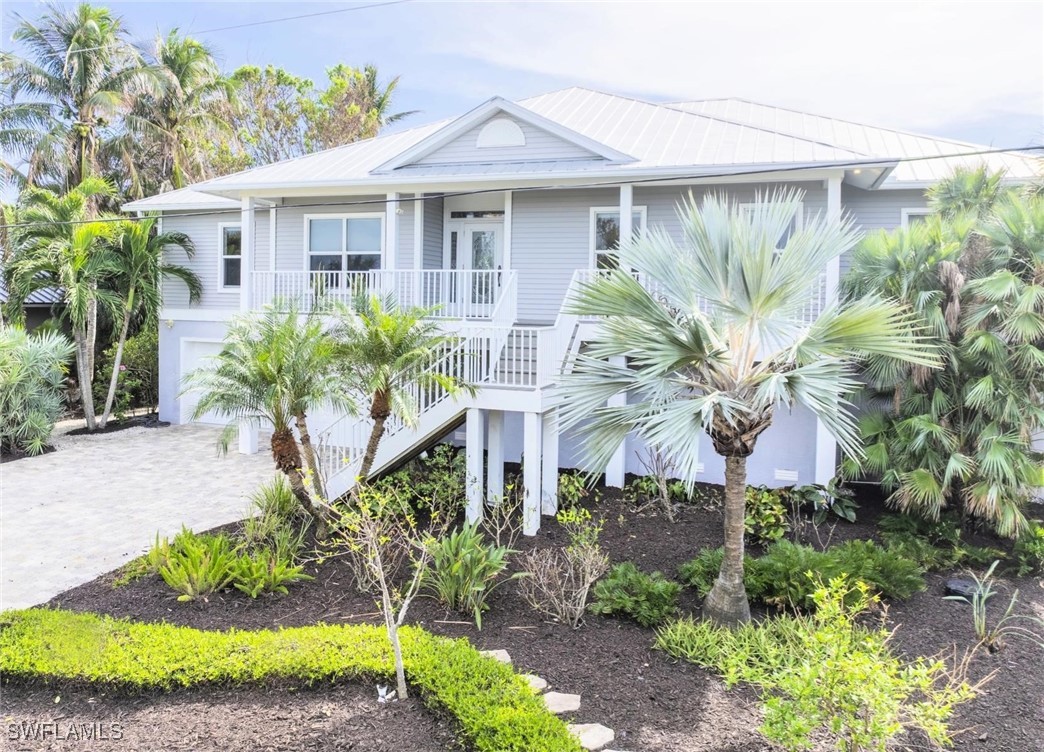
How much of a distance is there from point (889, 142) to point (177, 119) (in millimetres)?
20851

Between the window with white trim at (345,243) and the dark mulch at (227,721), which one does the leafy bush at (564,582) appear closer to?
the dark mulch at (227,721)

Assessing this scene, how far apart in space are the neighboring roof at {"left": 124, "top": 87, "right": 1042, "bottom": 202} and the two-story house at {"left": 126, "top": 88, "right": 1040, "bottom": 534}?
0.05m

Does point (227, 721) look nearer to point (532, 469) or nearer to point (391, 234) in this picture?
point (532, 469)

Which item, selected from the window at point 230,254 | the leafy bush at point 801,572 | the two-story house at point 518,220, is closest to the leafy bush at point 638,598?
the leafy bush at point 801,572

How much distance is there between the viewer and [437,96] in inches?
1173

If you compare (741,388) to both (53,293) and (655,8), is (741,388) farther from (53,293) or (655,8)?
(53,293)

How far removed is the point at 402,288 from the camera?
12.1 m

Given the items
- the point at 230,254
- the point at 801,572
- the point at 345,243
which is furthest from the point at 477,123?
the point at 801,572

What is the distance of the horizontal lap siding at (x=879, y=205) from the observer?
11.5 meters

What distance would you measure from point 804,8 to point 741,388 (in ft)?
19.6

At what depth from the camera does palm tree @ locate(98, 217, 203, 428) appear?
1473 centimetres

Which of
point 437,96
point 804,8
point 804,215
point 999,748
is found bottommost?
point 999,748

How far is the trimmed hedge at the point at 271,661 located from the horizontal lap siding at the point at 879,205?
1012cm

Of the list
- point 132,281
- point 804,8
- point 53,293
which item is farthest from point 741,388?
point 53,293
